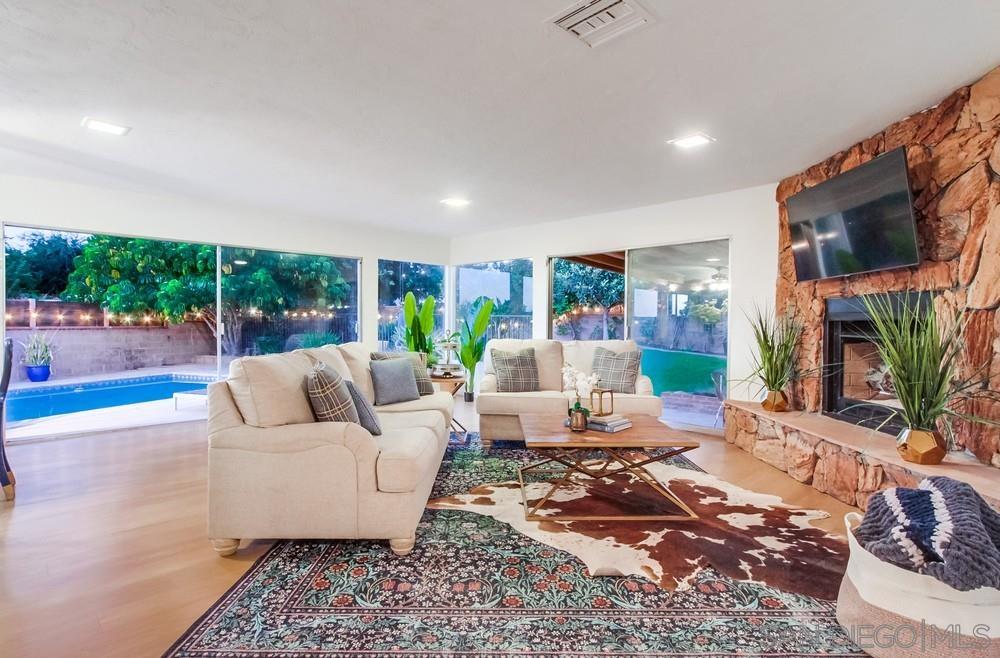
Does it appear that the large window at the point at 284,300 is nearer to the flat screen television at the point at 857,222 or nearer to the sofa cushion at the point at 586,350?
the sofa cushion at the point at 586,350

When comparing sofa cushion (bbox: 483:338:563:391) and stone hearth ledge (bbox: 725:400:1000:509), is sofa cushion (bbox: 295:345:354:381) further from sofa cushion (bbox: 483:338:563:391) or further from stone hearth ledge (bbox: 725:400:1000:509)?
stone hearth ledge (bbox: 725:400:1000:509)

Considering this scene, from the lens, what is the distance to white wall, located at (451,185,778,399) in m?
4.43

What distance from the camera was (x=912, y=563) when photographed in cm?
153

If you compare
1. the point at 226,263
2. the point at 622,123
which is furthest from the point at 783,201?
the point at 226,263

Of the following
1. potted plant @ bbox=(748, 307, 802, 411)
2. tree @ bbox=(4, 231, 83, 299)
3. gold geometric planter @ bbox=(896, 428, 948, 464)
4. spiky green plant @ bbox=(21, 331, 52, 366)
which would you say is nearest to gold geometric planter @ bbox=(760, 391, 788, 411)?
potted plant @ bbox=(748, 307, 802, 411)

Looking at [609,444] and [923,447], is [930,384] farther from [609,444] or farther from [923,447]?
[609,444]

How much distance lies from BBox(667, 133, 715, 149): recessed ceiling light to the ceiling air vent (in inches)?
53.8

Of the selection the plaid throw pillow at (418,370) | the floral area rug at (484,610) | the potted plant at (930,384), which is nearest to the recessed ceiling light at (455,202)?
the plaid throw pillow at (418,370)

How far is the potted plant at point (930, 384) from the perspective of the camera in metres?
2.47

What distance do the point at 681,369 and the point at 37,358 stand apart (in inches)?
250

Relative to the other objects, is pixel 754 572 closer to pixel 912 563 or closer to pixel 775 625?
pixel 775 625

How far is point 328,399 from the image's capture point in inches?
93.5

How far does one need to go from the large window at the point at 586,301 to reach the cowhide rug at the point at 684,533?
2.72 m

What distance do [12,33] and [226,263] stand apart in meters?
3.47
